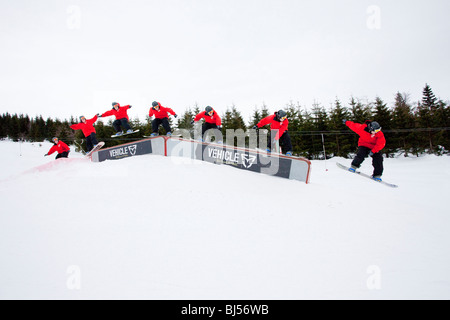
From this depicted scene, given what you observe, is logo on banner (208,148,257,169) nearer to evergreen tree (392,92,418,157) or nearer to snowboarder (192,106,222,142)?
snowboarder (192,106,222,142)

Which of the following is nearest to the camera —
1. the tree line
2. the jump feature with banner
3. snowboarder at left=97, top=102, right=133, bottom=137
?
the jump feature with banner

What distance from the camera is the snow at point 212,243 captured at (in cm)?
265

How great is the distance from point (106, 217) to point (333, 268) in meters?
3.75

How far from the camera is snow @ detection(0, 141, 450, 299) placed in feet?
8.68

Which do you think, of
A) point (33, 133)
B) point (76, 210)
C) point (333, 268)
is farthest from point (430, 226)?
point (33, 133)

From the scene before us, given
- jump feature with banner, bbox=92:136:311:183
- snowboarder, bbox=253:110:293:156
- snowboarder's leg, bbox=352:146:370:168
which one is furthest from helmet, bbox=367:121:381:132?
snowboarder, bbox=253:110:293:156

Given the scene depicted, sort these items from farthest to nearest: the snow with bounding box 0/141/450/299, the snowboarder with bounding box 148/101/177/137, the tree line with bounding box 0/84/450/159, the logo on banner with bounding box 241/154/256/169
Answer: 1. the tree line with bounding box 0/84/450/159
2. the snowboarder with bounding box 148/101/177/137
3. the logo on banner with bounding box 241/154/256/169
4. the snow with bounding box 0/141/450/299

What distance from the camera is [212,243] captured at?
11.4ft

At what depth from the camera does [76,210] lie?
4387 millimetres

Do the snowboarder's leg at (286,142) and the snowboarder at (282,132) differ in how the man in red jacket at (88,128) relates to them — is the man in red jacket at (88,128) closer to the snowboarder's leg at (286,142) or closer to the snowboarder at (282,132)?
the snowboarder at (282,132)

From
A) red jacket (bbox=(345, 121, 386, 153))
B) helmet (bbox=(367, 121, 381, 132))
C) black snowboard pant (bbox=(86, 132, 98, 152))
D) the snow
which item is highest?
black snowboard pant (bbox=(86, 132, 98, 152))

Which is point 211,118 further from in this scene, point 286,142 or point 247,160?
point 286,142

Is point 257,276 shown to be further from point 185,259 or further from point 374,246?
point 374,246

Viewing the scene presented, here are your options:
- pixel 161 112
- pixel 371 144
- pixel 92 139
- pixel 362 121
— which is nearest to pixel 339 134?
pixel 362 121
